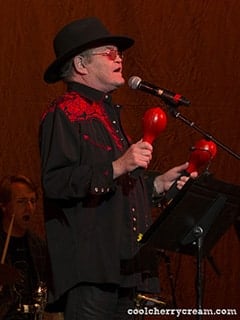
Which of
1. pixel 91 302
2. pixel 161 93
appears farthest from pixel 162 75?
pixel 91 302

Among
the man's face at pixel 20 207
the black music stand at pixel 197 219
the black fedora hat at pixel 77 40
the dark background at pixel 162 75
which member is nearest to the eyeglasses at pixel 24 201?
the man's face at pixel 20 207

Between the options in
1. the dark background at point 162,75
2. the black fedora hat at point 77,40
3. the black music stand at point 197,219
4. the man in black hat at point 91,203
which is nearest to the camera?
the black music stand at point 197,219

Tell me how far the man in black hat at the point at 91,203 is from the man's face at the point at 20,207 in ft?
5.27

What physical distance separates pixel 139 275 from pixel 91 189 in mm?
355

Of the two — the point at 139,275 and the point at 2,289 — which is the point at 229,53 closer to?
the point at 2,289

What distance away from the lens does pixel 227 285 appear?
198 inches

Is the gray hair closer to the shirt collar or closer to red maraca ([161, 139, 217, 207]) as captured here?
the shirt collar

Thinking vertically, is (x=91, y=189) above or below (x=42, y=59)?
below

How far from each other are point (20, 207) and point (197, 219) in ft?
6.34

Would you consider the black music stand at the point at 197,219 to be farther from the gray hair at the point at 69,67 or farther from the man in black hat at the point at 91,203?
the gray hair at the point at 69,67

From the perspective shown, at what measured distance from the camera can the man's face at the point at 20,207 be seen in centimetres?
455

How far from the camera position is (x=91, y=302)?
2.84 m

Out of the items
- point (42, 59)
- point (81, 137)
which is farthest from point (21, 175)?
point (81, 137)

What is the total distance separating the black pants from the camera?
283 cm
